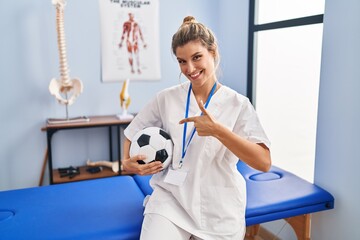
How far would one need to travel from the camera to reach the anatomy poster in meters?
2.70

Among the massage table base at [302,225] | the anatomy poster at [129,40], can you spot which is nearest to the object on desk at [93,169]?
the anatomy poster at [129,40]

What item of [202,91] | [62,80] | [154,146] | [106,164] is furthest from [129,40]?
[154,146]

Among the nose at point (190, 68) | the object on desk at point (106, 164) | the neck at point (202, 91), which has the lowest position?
the object on desk at point (106, 164)

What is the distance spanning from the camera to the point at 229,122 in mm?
1320

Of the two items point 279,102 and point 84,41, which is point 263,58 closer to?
point 279,102

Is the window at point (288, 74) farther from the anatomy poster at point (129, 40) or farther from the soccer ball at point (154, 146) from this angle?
the soccer ball at point (154, 146)

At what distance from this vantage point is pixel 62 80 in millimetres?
2465

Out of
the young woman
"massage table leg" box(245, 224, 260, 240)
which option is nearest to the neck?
the young woman

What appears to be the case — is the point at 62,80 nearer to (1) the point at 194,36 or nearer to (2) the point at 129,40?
(2) the point at 129,40

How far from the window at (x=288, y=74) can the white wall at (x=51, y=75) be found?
0.14 m

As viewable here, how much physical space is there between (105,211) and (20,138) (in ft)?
4.84

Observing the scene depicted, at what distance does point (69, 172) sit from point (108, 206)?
1135mm

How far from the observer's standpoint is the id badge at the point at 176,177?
4.35 feet

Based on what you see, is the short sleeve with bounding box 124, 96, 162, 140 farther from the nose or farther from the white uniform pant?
the white uniform pant
